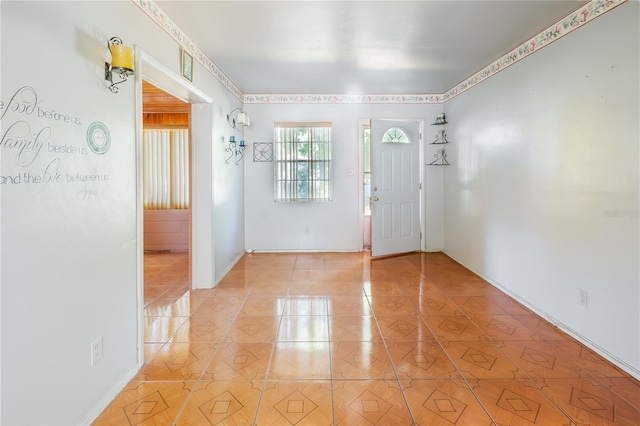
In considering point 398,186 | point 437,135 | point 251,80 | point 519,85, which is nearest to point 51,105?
point 251,80

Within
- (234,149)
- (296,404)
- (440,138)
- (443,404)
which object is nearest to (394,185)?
(440,138)

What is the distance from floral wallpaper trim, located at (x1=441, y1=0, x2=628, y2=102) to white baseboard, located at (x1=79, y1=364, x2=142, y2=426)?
379cm

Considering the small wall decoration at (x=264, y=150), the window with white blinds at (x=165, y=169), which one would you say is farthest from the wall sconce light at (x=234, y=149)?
the window with white blinds at (x=165, y=169)

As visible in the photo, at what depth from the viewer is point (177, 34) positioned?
2.61 meters

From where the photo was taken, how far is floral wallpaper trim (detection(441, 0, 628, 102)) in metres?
2.17

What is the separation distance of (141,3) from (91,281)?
5.75ft

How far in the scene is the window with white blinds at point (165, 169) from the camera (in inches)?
221

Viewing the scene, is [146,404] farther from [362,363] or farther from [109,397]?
[362,363]

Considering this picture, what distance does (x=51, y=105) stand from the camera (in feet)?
4.54

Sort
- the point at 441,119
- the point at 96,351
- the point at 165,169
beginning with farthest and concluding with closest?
the point at 165,169 → the point at 441,119 → the point at 96,351

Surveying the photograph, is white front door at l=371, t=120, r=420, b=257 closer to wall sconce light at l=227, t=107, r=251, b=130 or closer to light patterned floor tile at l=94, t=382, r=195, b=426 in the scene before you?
wall sconce light at l=227, t=107, r=251, b=130

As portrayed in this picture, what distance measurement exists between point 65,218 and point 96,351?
0.72 meters

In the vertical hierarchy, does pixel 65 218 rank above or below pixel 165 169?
below

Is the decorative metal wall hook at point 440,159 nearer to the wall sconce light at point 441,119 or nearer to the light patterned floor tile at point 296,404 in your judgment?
the wall sconce light at point 441,119
